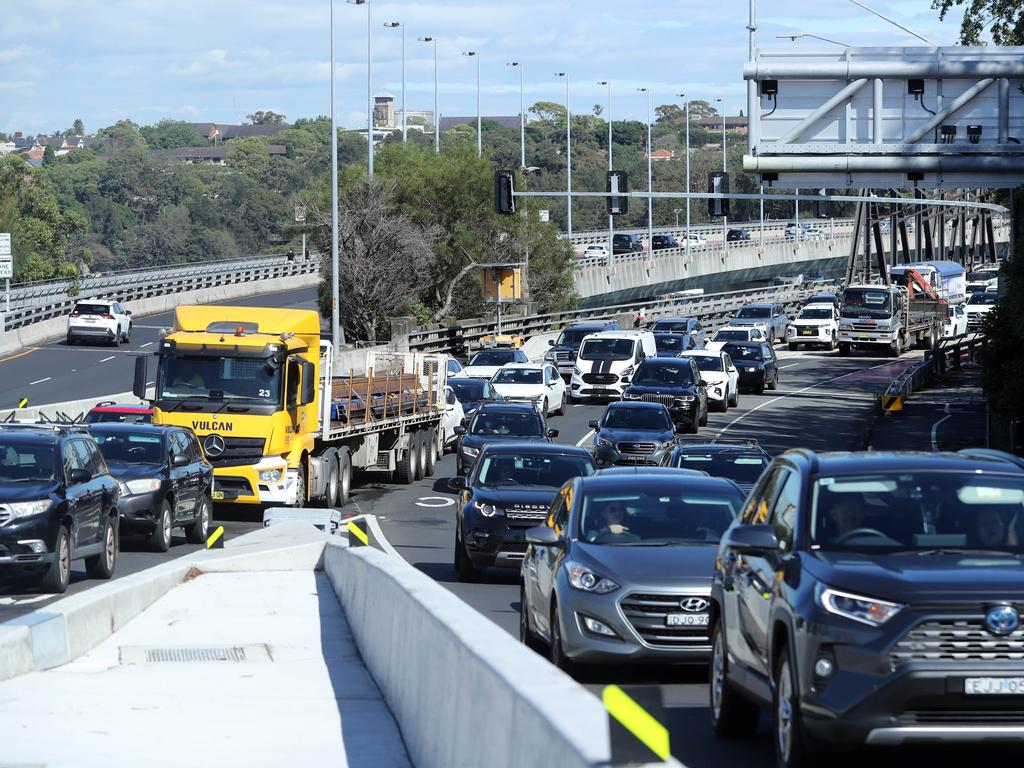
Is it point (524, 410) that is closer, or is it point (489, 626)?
point (489, 626)

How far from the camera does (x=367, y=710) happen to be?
1020cm

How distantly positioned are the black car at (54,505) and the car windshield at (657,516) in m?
7.29

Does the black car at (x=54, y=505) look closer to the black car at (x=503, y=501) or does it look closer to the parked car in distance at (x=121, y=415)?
the black car at (x=503, y=501)

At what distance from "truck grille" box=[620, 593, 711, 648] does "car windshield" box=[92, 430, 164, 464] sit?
1333 cm

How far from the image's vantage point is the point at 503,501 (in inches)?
774

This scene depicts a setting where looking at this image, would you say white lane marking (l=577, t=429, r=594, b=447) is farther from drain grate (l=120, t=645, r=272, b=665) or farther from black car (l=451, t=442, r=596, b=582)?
drain grate (l=120, t=645, r=272, b=665)

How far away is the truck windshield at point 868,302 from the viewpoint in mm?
68750

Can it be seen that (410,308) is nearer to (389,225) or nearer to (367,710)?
(389,225)

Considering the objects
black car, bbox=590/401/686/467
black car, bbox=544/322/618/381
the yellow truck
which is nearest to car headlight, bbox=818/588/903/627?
the yellow truck

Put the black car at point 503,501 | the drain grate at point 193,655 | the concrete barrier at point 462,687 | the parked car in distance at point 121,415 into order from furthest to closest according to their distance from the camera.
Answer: the parked car in distance at point 121,415, the black car at point 503,501, the drain grate at point 193,655, the concrete barrier at point 462,687

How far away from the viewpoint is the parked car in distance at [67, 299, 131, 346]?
69.9 meters

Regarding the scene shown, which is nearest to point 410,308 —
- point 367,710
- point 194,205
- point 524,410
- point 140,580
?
point 524,410

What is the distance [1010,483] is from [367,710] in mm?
3845

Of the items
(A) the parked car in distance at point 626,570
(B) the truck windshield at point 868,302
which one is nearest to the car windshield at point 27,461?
(A) the parked car in distance at point 626,570
